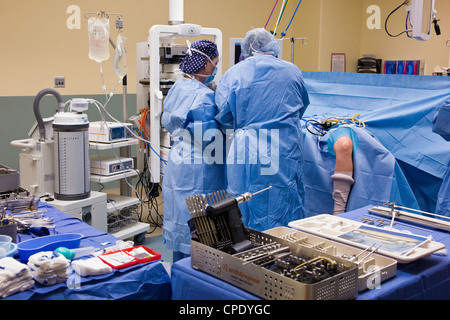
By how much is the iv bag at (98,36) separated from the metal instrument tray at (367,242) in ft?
7.42

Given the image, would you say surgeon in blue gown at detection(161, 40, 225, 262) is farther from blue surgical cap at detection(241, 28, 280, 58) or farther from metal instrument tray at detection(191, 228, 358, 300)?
metal instrument tray at detection(191, 228, 358, 300)

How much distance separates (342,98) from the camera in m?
3.86

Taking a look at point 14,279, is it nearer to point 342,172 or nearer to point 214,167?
point 214,167

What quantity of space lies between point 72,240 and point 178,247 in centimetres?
127

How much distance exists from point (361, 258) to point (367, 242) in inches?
6.2

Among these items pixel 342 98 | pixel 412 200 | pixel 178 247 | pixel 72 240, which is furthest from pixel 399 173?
pixel 72 240

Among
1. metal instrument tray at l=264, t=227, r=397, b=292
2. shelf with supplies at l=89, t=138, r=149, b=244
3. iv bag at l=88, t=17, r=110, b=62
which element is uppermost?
iv bag at l=88, t=17, r=110, b=62

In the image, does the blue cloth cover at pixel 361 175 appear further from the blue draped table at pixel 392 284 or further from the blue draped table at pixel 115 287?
the blue draped table at pixel 115 287

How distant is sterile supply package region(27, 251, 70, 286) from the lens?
154cm

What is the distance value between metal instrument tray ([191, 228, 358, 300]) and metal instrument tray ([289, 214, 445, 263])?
0.28 meters

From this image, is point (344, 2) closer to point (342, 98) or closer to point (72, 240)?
point (342, 98)

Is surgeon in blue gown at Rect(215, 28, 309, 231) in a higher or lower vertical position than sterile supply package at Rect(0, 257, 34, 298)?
higher

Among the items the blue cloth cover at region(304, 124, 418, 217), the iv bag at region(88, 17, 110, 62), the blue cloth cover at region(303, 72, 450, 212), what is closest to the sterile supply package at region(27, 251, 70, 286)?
the blue cloth cover at region(304, 124, 418, 217)

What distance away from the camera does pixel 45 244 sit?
5.96 feet
